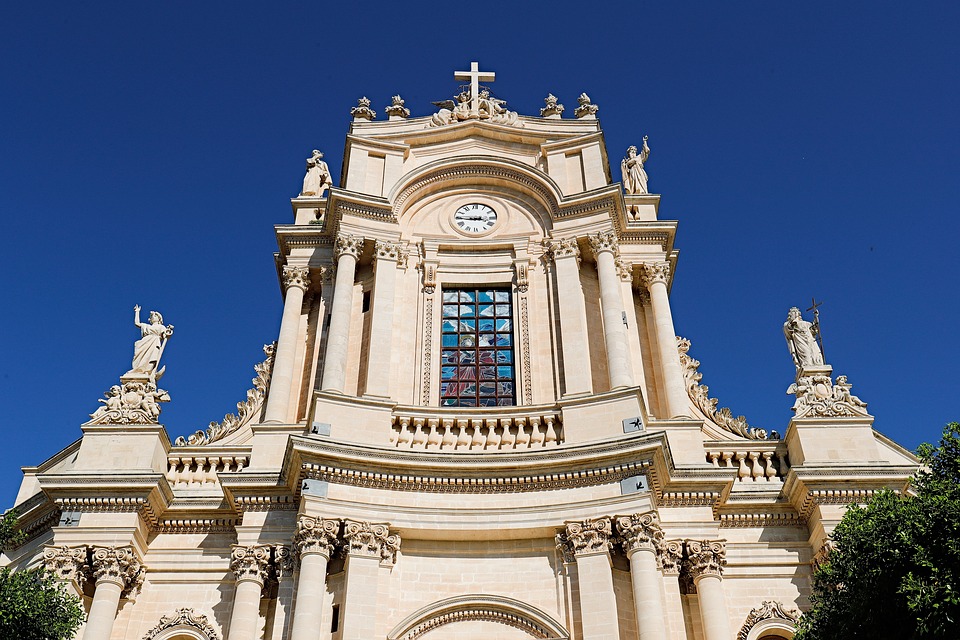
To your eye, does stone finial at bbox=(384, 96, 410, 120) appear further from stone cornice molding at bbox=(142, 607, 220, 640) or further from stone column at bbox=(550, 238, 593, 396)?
stone cornice molding at bbox=(142, 607, 220, 640)

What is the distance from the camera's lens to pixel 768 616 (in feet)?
68.0

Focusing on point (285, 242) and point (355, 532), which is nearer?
point (355, 532)

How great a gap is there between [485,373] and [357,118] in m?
10.2

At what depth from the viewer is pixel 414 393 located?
2445cm

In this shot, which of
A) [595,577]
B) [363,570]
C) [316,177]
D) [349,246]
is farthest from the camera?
[316,177]

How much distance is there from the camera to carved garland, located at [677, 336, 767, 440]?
2425 centimetres

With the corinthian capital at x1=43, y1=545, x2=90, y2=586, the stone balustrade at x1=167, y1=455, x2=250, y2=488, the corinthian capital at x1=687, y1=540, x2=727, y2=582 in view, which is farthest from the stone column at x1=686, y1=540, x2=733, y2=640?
the corinthian capital at x1=43, y1=545, x2=90, y2=586

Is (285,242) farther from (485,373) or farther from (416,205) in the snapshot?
(485,373)

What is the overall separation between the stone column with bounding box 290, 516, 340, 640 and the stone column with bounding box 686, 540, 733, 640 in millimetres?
7388

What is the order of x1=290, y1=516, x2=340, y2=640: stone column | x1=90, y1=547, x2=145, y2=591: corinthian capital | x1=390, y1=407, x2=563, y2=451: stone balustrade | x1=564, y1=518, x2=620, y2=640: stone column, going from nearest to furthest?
x1=290, y1=516, x2=340, y2=640: stone column → x1=564, y1=518, x2=620, y2=640: stone column → x1=90, y1=547, x2=145, y2=591: corinthian capital → x1=390, y1=407, x2=563, y2=451: stone balustrade

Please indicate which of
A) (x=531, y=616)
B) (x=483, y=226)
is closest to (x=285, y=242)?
(x=483, y=226)

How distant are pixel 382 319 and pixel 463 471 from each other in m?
5.60

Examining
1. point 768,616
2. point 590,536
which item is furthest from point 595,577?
point 768,616

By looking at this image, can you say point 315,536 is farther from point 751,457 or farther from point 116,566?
point 751,457
